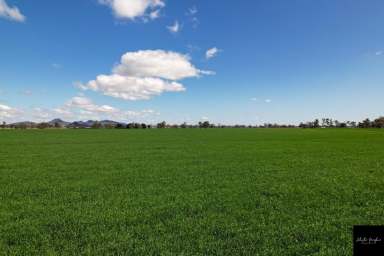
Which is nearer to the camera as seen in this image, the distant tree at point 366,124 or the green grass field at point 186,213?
the green grass field at point 186,213

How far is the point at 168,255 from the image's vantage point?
199 inches

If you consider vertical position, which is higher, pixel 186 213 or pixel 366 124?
pixel 366 124

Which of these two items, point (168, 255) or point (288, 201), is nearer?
point (168, 255)

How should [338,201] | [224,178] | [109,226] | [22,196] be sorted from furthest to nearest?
1. [224,178]
2. [22,196]
3. [338,201]
4. [109,226]

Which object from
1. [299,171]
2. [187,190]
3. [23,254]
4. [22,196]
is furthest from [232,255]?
[299,171]

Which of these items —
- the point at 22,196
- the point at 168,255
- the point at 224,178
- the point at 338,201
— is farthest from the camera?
the point at 224,178

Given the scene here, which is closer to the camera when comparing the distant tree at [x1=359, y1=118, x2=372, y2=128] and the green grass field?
the green grass field

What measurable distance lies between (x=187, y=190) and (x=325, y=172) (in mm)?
9130

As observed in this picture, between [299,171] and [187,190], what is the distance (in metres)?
8.08

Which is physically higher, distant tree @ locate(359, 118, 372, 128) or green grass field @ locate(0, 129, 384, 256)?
distant tree @ locate(359, 118, 372, 128)

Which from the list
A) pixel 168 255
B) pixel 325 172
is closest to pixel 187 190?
pixel 168 255

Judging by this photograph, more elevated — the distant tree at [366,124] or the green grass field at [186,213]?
the distant tree at [366,124]

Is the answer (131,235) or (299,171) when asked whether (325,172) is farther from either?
(131,235)

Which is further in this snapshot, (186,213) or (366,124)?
(366,124)
